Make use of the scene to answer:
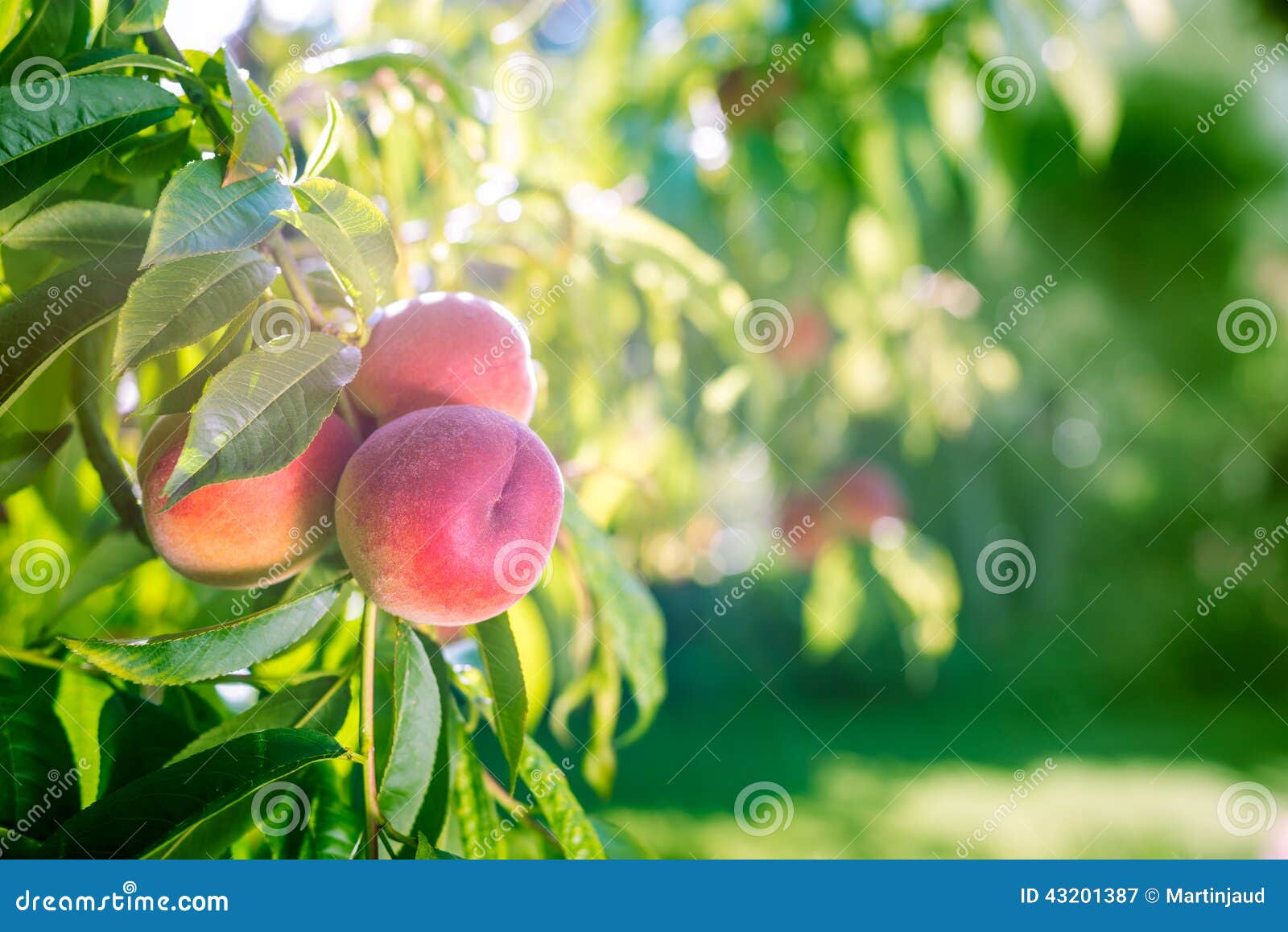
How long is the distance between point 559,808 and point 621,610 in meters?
0.14

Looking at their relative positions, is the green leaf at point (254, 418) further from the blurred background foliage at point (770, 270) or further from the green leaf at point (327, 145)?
the blurred background foliage at point (770, 270)

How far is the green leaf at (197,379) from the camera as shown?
0.34 metres

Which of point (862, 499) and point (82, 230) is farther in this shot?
point (862, 499)

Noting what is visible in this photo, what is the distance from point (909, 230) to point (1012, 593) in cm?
614

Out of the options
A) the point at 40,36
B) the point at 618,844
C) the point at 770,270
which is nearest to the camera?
the point at 40,36

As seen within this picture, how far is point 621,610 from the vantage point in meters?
0.60

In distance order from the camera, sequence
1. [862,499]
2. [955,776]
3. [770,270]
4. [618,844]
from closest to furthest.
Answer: [618,844]
[770,270]
[862,499]
[955,776]

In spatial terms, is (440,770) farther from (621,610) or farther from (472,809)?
(621,610)

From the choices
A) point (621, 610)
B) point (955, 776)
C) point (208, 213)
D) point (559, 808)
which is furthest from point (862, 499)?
point (955, 776)

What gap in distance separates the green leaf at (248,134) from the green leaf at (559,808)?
28 centimetres

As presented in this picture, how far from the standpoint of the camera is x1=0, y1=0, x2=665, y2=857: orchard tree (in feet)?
1.11

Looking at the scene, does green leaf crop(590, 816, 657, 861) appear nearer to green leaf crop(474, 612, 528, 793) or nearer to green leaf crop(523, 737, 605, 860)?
green leaf crop(523, 737, 605, 860)

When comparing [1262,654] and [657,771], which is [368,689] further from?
[1262,654]

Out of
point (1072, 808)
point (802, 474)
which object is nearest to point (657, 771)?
point (1072, 808)
